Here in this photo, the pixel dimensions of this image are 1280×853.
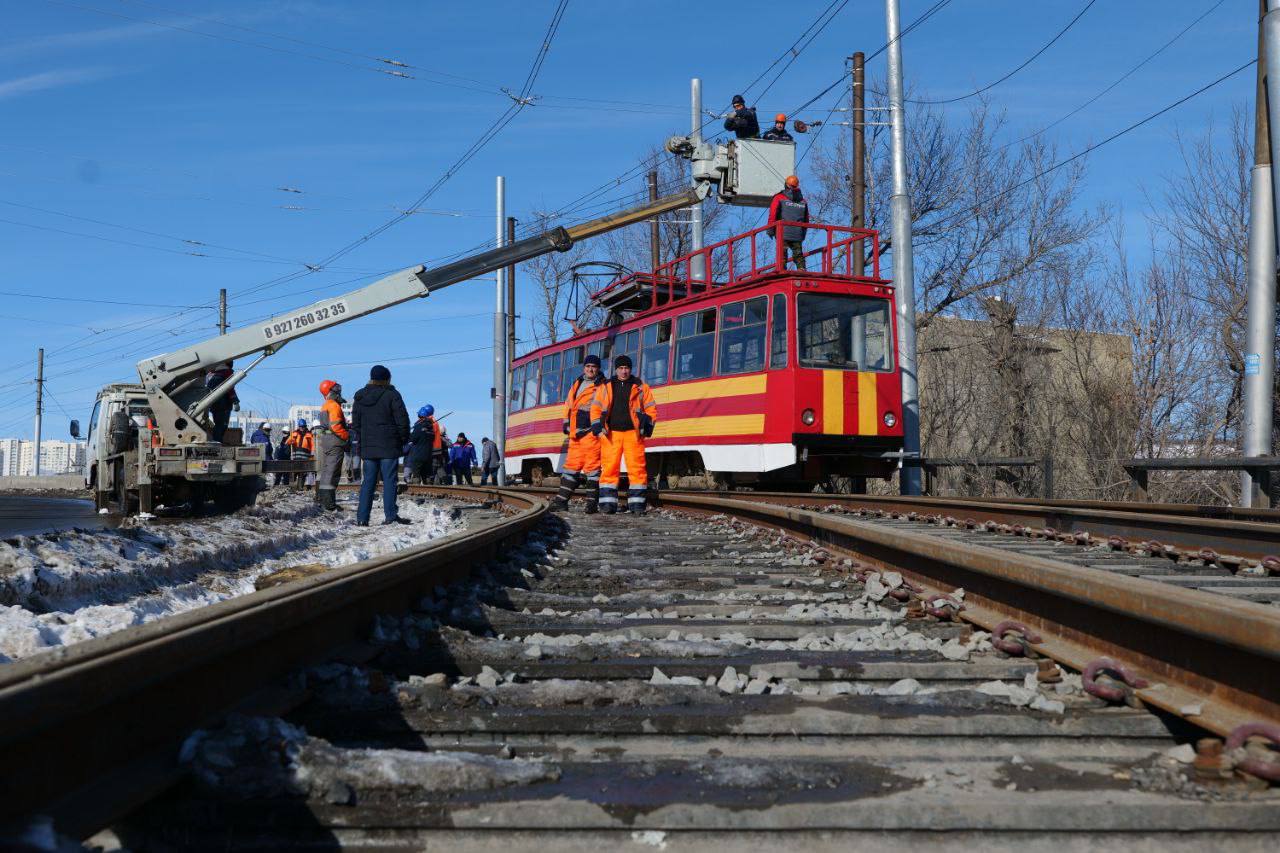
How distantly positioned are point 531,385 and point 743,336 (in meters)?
8.33

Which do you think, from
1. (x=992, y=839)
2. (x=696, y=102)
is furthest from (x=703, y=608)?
(x=696, y=102)

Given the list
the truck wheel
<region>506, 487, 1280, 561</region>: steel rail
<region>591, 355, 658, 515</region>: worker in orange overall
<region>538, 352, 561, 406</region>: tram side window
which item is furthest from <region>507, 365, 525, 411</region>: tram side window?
<region>506, 487, 1280, 561</region>: steel rail

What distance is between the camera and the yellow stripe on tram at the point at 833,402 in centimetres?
1404

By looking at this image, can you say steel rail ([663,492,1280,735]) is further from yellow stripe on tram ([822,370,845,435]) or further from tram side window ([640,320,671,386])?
tram side window ([640,320,671,386])

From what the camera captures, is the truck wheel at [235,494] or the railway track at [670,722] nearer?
Answer: the railway track at [670,722]

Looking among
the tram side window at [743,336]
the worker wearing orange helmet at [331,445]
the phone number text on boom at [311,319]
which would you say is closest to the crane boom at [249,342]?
the phone number text on boom at [311,319]

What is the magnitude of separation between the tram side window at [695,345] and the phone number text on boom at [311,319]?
518 centimetres

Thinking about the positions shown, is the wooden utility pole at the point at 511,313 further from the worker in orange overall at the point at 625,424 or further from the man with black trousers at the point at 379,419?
the worker in orange overall at the point at 625,424

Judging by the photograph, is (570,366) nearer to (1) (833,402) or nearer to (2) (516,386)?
(2) (516,386)

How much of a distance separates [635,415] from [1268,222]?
855 centimetres

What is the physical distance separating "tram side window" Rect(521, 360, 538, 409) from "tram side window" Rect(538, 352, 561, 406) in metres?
0.43

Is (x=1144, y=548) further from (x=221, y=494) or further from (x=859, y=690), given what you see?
(x=221, y=494)

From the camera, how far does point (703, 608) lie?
4516 millimetres

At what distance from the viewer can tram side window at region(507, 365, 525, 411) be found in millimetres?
23016
